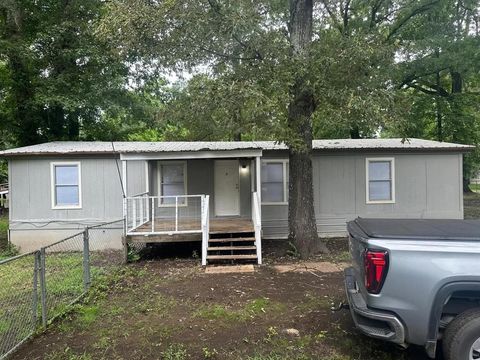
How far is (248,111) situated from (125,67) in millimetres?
A: 10106

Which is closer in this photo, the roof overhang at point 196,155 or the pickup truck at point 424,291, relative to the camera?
the pickup truck at point 424,291

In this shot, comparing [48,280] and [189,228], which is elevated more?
[189,228]

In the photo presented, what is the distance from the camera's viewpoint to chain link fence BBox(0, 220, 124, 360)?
445 centimetres

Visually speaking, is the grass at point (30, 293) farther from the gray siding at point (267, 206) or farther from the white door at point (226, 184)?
the white door at point (226, 184)

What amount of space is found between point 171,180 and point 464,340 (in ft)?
30.3

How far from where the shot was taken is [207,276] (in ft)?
22.8

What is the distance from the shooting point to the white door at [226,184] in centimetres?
1120

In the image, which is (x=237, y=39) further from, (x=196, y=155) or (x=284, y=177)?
(x=284, y=177)

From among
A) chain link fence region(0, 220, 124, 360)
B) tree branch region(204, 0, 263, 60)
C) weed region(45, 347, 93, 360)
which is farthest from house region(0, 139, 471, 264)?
weed region(45, 347, 93, 360)

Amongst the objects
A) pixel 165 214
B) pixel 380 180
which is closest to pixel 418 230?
pixel 380 180

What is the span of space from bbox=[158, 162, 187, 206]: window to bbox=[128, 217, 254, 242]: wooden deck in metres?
A: 1.02

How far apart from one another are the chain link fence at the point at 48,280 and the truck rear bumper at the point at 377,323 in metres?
3.50

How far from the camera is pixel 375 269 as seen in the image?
10.0ft

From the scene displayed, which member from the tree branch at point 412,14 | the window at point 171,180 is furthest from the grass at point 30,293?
the tree branch at point 412,14
